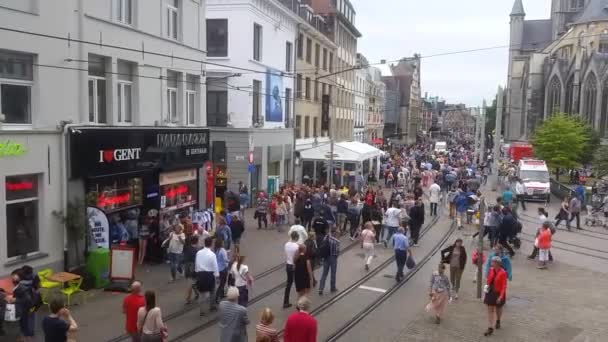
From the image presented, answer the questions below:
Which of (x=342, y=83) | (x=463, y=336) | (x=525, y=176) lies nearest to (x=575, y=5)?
(x=342, y=83)

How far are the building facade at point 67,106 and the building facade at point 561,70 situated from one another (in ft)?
203

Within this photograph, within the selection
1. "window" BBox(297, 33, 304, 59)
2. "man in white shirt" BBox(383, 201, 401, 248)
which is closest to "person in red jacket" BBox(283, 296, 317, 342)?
"man in white shirt" BBox(383, 201, 401, 248)

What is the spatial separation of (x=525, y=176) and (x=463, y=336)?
26948 millimetres

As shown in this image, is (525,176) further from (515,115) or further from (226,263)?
(515,115)

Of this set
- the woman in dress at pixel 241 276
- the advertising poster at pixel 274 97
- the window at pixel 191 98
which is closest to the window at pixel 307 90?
the advertising poster at pixel 274 97

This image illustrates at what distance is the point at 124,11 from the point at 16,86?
14.8ft

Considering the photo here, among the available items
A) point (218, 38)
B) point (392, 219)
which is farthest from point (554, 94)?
point (392, 219)

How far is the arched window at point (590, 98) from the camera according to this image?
72294 mm

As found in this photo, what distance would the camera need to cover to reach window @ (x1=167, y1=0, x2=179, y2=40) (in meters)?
18.3

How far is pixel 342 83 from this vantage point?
2018 inches

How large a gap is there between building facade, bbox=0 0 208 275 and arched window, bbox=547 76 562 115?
76182mm

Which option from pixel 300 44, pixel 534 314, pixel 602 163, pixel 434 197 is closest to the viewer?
pixel 534 314

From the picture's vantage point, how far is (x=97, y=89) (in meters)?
15.0

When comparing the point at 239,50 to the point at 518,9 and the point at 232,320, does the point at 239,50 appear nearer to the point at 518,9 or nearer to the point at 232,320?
the point at 232,320
